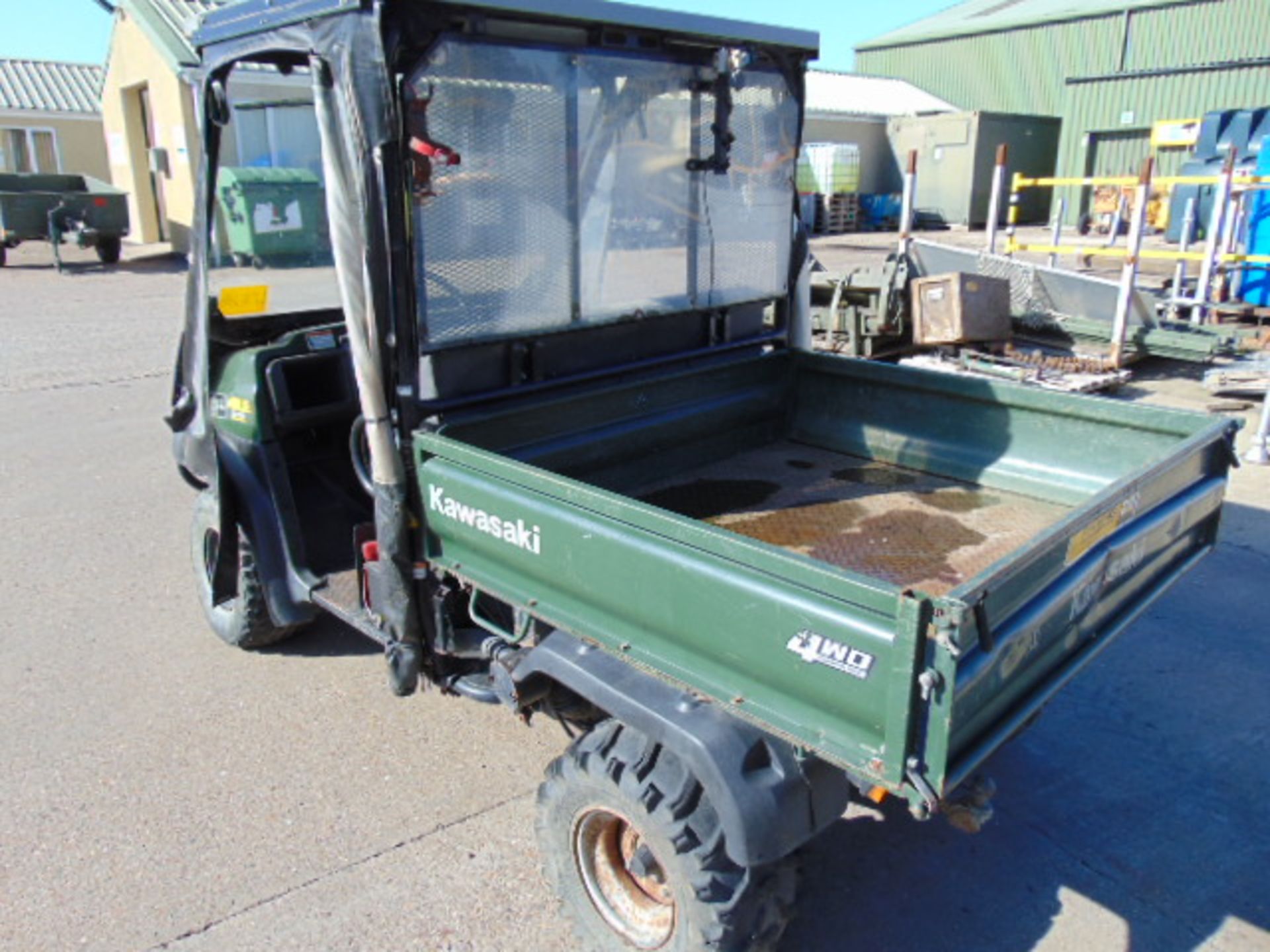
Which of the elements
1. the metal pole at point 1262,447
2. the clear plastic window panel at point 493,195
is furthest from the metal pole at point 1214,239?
the clear plastic window panel at point 493,195

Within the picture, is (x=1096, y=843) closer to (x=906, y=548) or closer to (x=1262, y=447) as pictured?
(x=906, y=548)

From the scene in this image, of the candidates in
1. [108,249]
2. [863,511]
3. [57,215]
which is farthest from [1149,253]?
[108,249]

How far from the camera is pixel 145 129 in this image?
21.3 meters

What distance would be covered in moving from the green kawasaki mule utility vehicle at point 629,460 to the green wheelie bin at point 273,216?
A: 0.05m

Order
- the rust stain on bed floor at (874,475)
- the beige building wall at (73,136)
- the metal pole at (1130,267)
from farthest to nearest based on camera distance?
the beige building wall at (73,136)
the metal pole at (1130,267)
the rust stain on bed floor at (874,475)

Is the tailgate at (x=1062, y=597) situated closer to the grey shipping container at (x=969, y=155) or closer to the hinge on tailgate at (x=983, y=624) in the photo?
the hinge on tailgate at (x=983, y=624)

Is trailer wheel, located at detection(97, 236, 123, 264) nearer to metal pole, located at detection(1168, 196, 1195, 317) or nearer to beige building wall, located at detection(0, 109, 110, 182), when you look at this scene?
beige building wall, located at detection(0, 109, 110, 182)

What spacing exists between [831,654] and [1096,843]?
5.82 feet

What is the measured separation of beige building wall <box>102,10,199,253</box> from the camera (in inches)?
704

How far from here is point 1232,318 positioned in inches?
448

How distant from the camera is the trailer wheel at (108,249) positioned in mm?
18688

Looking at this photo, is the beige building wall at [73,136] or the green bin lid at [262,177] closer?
the green bin lid at [262,177]

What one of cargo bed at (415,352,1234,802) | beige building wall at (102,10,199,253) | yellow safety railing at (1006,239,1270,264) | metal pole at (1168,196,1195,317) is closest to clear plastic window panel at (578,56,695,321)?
cargo bed at (415,352,1234,802)

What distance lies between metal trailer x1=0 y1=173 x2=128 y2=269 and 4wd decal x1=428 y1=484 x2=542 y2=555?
1811 cm
